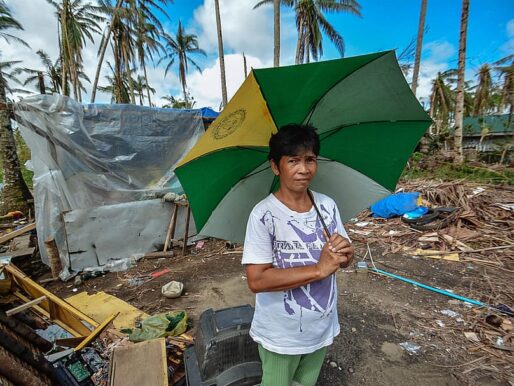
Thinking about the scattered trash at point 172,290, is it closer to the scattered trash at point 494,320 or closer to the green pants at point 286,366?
the green pants at point 286,366

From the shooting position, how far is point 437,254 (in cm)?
467

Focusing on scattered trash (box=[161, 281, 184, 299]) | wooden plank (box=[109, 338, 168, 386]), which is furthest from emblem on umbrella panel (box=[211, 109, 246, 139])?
scattered trash (box=[161, 281, 184, 299])

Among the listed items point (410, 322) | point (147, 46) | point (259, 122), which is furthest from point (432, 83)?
point (259, 122)

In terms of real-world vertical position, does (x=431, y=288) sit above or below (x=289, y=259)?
below

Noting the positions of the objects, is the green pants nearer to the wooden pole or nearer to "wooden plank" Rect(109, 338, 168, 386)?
"wooden plank" Rect(109, 338, 168, 386)

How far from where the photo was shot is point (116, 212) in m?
5.02

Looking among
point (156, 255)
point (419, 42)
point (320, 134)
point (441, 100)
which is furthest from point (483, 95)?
point (320, 134)

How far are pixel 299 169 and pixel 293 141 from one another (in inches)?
5.0

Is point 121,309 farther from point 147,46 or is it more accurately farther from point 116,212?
point 147,46

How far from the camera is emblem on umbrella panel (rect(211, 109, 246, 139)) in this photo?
1.15 metres

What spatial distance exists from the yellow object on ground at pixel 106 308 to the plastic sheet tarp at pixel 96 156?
1.18 meters

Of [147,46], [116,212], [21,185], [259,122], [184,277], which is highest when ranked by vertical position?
[147,46]

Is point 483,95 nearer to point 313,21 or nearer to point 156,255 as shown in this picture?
point 313,21

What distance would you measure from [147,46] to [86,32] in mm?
4208
